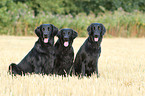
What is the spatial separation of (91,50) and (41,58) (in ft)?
3.91

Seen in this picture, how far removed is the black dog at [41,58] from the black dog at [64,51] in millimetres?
220

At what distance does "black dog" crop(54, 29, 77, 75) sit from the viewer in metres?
5.61

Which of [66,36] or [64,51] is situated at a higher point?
[66,36]

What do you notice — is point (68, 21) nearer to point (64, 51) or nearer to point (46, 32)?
point (64, 51)

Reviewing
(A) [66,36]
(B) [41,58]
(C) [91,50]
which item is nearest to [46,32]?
(A) [66,36]

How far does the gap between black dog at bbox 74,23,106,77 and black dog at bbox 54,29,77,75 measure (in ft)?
0.98

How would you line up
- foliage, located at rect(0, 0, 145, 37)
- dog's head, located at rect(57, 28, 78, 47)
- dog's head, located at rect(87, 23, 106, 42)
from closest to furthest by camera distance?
dog's head, located at rect(87, 23, 106, 42)
dog's head, located at rect(57, 28, 78, 47)
foliage, located at rect(0, 0, 145, 37)

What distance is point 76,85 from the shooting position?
4293 mm

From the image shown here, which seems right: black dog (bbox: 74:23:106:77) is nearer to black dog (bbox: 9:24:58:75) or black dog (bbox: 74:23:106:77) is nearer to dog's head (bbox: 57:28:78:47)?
dog's head (bbox: 57:28:78:47)

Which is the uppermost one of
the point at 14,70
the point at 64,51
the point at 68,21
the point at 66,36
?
the point at 68,21

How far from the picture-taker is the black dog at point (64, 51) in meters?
5.61

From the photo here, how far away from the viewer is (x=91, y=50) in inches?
213

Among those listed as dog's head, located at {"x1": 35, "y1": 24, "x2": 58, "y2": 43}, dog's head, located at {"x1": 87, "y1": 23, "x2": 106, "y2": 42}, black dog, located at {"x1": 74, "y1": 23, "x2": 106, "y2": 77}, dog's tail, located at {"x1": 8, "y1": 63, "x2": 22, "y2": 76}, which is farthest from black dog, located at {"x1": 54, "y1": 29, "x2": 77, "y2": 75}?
dog's tail, located at {"x1": 8, "y1": 63, "x2": 22, "y2": 76}

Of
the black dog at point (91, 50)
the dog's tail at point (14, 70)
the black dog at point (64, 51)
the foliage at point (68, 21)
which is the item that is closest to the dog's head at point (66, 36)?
the black dog at point (64, 51)
